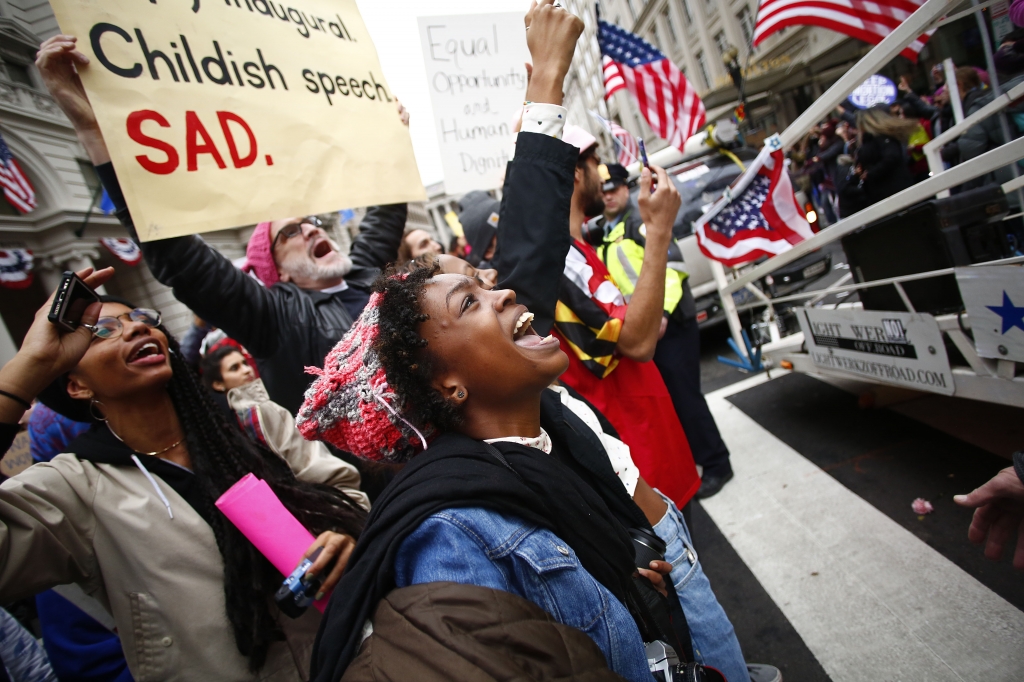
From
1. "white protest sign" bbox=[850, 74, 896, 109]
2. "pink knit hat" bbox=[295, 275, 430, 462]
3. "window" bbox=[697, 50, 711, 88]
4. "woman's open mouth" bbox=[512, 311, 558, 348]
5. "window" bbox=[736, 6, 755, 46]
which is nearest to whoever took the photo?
"pink knit hat" bbox=[295, 275, 430, 462]

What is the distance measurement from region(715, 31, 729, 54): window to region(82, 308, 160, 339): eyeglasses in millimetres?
28617

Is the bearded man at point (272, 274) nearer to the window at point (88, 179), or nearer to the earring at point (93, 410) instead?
the earring at point (93, 410)

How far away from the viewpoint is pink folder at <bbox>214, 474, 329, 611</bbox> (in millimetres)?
1484

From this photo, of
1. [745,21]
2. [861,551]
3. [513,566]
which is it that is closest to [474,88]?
[513,566]

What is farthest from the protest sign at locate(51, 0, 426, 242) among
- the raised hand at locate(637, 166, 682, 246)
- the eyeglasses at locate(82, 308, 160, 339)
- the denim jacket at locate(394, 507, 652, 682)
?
the denim jacket at locate(394, 507, 652, 682)

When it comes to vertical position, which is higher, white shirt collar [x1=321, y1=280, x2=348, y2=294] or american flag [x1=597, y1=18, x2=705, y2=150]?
american flag [x1=597, y1=18, x2=705, y2=150]

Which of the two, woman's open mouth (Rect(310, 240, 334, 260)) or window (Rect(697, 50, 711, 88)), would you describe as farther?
window (Rect(697, 50, 711, 88))

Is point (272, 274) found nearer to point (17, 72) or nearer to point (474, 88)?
point (17, 72)

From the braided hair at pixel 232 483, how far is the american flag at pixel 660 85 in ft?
15.3

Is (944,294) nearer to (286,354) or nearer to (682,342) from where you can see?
(682,342)

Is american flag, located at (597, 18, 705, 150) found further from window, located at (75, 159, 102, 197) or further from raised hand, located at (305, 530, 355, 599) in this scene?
raised hand, located at (305, 530, 355, 599)

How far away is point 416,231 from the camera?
431cm

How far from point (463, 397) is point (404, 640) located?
0.57 m

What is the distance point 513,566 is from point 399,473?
31 centimetres
